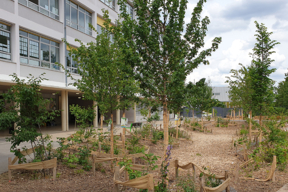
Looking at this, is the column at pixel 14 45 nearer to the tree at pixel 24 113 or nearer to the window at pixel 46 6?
the window at pixel 46 6

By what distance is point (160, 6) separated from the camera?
17.5 feet

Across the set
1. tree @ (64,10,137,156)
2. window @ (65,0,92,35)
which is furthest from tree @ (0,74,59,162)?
window @ (65,0,92,35)

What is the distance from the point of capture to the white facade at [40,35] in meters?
13.2

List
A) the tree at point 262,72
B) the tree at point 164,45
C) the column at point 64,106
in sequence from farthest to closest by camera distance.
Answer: the column at point 64,106 < the tree at point 262,72 < the tree at point 164,45

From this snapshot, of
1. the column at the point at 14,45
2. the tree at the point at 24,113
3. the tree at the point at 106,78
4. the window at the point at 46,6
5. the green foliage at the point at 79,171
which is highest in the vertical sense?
the window at the point at 46,6

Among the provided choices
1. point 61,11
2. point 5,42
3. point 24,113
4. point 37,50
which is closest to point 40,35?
point 37,50

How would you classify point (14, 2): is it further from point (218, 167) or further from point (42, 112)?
point (218, 167)

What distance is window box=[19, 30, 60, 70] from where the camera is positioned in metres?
14.5

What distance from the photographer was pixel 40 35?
15.7 metres

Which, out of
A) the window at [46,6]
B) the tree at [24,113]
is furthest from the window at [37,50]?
the tree at [24,113]

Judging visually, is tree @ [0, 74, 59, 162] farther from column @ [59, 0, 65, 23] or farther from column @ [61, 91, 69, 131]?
column @ [59, 0, 65, 23]

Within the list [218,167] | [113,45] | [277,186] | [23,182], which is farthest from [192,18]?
[23,182]

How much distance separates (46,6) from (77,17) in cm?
343

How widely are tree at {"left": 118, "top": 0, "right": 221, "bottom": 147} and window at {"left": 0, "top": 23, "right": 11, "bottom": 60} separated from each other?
35.1ft
